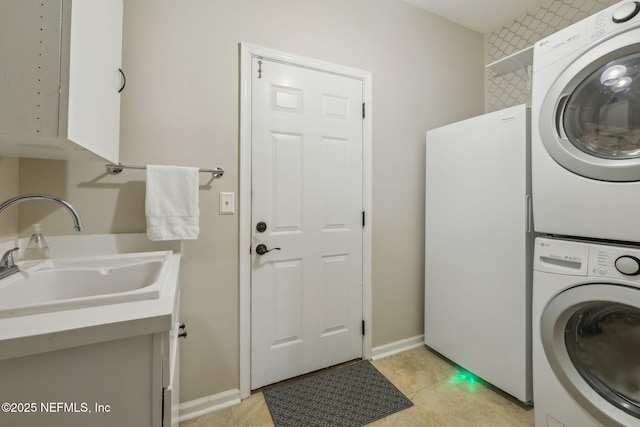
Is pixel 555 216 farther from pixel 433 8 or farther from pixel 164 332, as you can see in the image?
pixel 433 8

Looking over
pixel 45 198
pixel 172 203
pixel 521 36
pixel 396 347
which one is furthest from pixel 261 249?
pixel 521 36

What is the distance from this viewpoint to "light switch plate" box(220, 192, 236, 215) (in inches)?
58.2

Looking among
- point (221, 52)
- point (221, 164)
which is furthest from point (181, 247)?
point (221, 52)

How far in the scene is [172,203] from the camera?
128cm

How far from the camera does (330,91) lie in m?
1.75

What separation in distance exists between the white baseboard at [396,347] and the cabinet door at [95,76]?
193 cm

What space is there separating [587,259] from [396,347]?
1.33 metres

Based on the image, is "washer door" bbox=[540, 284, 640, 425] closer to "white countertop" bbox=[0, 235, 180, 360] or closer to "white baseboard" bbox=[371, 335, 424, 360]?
"white baseboard" bbox=[371, 335, 424, 360]

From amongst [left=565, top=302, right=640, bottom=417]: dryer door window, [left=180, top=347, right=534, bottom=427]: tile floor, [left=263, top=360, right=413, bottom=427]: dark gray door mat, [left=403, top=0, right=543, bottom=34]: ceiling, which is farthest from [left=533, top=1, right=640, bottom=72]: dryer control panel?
[left=263, top=360, right=413, bottom=427]: dark gray door mat

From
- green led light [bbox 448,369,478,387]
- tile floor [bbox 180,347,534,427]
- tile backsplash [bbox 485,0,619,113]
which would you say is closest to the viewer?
tile floor [bbox 180,347,534,427]

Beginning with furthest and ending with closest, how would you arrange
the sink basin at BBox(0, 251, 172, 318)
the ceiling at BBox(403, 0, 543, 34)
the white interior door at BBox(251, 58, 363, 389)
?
1. the ceiling at BBox(403, 0, 543, 34)
2. the white interior door at BBox(251, 58, 363, 389)
3. the sink basin at BBox(0, 251, 172, 318)

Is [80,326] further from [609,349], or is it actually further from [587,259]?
[609,349]

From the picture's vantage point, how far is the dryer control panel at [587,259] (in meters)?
0.94

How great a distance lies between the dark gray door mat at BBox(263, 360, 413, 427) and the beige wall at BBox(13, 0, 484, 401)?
29 cm
